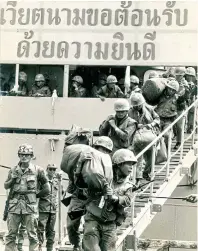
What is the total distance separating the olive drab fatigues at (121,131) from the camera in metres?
10.1

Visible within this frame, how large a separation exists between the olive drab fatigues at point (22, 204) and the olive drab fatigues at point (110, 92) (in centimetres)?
452

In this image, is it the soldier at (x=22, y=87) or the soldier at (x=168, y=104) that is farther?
the soldier at (x=22, y=87)

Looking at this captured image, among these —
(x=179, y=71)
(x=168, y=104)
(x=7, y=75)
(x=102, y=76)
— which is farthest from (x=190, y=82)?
(x=7, y=75)

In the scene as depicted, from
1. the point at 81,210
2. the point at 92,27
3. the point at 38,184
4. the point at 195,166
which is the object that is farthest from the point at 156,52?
the point at 81,210

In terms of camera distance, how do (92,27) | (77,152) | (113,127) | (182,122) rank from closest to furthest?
(77,152)
(113,127)
(182,122)
(92,27)

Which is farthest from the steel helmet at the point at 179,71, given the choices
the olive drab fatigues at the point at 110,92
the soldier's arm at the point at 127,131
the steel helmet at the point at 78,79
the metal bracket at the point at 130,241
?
the metal bracket at the point at 130,241

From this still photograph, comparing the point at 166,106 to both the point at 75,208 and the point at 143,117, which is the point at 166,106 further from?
the point at 75,208

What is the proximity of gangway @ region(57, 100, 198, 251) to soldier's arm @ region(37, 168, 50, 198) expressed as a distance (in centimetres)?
64

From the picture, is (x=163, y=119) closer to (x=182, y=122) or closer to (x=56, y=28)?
(x=182, y=122)

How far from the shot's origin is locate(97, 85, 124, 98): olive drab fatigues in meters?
14.7

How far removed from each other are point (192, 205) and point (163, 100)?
3469 mm

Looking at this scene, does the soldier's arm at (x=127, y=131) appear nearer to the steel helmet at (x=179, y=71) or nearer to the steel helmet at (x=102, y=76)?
the steel helmet at (x=179, y=71)

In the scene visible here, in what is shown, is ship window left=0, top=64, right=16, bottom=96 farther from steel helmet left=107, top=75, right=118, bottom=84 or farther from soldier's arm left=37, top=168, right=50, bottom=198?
soldier's arm left=37, top=168, right=50, bottom=198

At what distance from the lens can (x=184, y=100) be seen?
12977 mm
